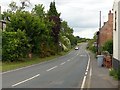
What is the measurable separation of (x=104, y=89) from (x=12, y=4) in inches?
2916

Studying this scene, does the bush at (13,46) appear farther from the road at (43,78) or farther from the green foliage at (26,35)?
the road at (43,78)

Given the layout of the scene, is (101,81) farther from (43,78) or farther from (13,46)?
(13,46)

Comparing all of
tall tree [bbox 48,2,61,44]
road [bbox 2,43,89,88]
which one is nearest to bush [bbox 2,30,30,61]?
road [bbox 2,43,89,88]

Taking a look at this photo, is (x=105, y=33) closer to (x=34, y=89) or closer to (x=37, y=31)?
(x=37, y=31)

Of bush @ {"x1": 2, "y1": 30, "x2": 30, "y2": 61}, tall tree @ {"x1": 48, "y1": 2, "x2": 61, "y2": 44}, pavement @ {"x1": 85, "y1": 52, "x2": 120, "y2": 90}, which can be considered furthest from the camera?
tall tree @ {"x1": 48, "y1": 2, "x2": 61, "y2": 44}

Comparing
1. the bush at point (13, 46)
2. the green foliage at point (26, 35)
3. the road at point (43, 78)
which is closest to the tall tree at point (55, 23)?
the green foliage at point (26, 35)

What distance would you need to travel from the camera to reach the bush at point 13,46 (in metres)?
48.8

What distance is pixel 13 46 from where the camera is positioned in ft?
164

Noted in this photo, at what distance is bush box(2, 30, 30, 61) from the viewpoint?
48750 mm

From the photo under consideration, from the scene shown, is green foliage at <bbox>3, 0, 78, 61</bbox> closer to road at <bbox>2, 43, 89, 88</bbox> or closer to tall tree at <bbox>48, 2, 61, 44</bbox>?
tall tree at <bbox>48, 2, 61, 44</bbox>

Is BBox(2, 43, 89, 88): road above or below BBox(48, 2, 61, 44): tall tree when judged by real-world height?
below

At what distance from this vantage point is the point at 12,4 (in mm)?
90188

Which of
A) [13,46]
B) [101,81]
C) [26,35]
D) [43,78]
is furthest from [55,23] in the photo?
[101,81]

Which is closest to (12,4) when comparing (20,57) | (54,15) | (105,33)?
(54,15)
